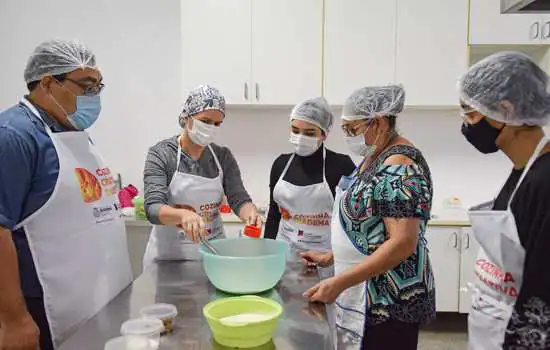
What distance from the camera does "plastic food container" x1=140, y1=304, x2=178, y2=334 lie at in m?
1.12

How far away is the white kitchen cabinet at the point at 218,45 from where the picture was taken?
2.85m

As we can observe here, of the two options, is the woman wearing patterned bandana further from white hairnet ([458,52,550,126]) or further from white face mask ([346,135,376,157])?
white hairnet ([458,52,550,126])

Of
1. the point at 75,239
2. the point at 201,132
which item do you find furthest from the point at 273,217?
the point at 75,239

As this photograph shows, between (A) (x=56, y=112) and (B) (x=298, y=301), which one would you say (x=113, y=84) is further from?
Result: (B) (x=298, y=301)

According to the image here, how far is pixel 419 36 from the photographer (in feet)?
9.34

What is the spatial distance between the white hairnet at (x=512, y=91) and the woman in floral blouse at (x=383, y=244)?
29 centimetres

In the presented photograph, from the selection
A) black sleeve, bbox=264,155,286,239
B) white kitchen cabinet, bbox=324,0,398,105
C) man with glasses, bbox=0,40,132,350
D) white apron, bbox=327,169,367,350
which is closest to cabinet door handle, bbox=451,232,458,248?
white kitchen cabinet, bbox=324,0,398,105

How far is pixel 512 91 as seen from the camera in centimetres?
104

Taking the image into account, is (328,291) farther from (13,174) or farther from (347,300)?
(13,174)

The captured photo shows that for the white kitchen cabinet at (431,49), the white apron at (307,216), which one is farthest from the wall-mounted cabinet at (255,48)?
the white apron at (307,216)

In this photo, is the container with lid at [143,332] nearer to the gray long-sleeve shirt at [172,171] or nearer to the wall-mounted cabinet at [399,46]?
the gray long-sleeve shirt at [172,171]

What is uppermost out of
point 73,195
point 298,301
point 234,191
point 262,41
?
point 262,41

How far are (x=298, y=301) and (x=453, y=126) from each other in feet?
7.63

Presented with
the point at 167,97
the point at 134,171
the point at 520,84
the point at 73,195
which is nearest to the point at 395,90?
the point at 520,84
